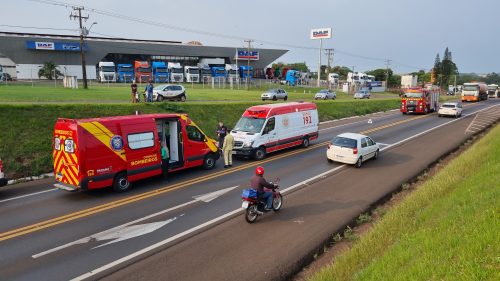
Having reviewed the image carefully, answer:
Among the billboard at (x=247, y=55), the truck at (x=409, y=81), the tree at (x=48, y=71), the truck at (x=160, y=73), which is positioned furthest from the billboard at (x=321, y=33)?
the tree at (x=48, y=71)

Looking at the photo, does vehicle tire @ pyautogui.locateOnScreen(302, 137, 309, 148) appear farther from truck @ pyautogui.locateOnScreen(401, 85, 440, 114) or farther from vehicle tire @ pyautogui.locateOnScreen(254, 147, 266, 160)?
truck @ pyautogui.locateOnScreen(401, 85, 440, 114)

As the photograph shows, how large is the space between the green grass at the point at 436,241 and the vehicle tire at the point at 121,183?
28.9ft

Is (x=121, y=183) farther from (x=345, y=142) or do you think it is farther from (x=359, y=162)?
(x=359, y=162)

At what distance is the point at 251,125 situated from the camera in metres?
20.1

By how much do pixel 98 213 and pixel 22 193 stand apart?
4514mm

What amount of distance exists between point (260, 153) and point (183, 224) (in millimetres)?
9379

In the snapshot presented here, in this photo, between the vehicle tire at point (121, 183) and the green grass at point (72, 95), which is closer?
the vehicle tire at point (121, 183)

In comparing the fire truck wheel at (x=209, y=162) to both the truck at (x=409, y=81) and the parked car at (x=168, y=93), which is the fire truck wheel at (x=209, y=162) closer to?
the parked car at (x=168, y=93)

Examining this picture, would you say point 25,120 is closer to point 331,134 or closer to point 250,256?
point 250,256

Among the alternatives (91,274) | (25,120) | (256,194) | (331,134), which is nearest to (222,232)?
(256,194)

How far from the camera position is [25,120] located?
20125 mm

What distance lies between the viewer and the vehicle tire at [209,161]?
17391 millimetres

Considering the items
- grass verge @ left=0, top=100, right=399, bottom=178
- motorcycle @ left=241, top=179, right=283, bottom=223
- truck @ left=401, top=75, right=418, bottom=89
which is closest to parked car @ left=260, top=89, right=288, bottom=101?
grass verge @ left=0, top=100, right=399, bottom=178

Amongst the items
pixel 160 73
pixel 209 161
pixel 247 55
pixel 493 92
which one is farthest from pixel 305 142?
pixel 247 55
